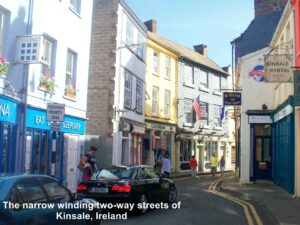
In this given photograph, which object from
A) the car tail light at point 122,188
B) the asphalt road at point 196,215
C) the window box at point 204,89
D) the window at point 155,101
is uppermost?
the window box at point 204,89

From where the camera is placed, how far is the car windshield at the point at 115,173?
1169 cm

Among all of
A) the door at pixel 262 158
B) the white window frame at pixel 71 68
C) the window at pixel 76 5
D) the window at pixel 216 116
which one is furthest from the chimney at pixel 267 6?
the white window frame at pixel 71 68

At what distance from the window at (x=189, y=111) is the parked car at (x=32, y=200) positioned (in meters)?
29.4

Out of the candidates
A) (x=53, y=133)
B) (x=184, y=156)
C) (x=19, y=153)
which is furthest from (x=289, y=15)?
(x=184, y=156)

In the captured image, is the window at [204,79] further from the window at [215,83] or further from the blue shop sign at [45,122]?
the blue shop sign at [45,122]

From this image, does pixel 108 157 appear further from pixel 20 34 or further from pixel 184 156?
pixel 184 156

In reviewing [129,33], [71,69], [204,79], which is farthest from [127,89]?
[204,79]

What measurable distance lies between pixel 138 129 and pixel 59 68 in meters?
11.9

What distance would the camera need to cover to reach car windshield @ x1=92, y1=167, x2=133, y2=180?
1169 centimetres

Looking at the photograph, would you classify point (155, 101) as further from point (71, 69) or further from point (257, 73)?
point (71, 69)

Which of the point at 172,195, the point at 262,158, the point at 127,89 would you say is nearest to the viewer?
the point at 172,195

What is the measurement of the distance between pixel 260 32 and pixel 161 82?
837 centimetres

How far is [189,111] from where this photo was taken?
3719 cm

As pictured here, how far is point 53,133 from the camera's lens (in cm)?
1572
